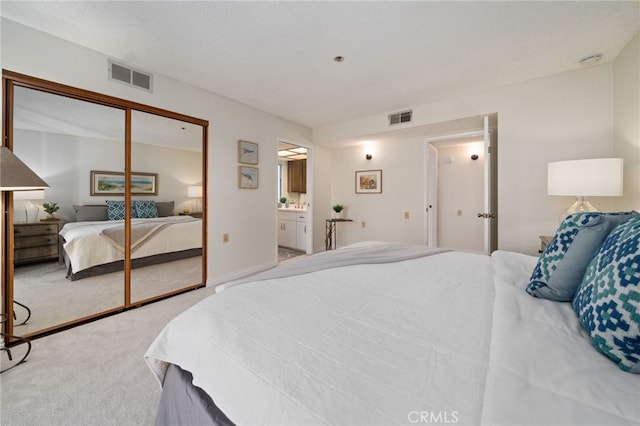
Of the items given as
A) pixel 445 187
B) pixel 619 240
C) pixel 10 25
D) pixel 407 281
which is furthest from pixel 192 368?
pixel 445 187

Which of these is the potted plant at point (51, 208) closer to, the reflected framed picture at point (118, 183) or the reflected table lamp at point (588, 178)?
the reflected framed picture at point (118, 183)

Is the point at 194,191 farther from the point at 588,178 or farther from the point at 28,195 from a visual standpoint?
the point at 588,178

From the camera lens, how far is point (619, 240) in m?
0.79

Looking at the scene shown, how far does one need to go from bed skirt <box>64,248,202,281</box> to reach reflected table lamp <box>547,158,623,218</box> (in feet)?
12.4

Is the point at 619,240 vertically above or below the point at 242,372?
above

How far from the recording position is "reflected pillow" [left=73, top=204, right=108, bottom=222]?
7.63 feet

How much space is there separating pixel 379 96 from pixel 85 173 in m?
3.32

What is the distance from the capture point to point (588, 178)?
2088mm

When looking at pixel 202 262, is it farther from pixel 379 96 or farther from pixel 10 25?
pixel 379 96

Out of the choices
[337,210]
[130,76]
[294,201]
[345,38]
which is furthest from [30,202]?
[294,201]

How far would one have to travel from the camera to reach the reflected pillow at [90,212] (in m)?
2.33

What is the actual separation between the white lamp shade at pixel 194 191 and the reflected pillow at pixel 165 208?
0.22m

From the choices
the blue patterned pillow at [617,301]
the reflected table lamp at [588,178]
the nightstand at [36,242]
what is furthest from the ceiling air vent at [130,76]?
the reflected table lamp at [588,178]

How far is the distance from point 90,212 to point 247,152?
1.88 metres
